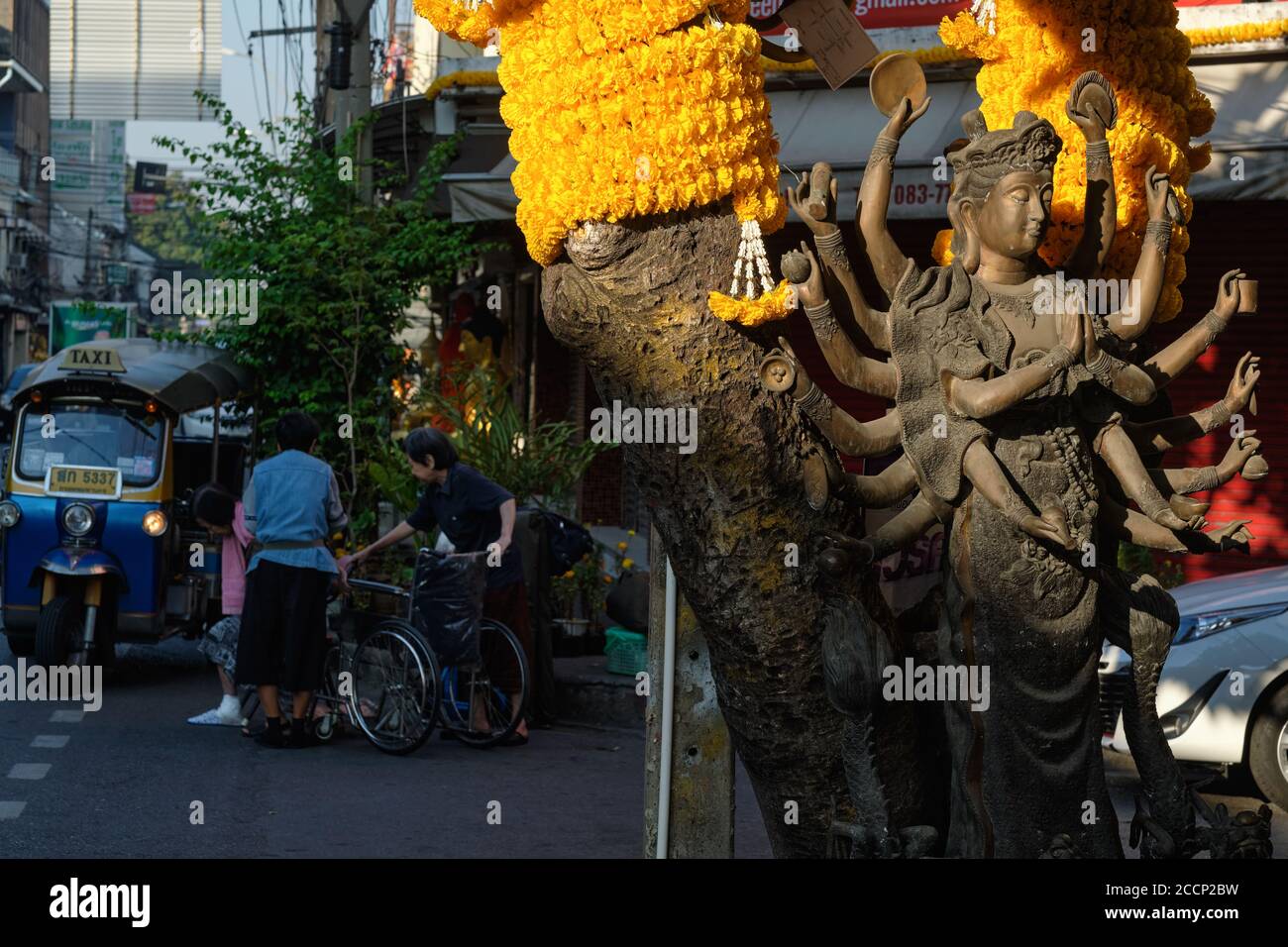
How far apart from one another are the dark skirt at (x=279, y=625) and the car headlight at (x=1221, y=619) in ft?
15.7

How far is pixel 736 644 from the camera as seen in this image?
159 inches

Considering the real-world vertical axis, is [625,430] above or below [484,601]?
above

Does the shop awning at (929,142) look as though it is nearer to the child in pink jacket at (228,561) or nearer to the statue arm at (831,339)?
the child in pink jacket at (228,561)

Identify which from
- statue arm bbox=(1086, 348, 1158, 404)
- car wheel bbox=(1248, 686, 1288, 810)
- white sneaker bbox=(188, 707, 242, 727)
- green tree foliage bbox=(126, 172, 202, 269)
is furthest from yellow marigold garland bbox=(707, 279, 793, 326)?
green tree foliage bbox=(126, 172, 202, 269)

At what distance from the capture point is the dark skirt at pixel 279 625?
9609mm

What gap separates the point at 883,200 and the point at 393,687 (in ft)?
20.1

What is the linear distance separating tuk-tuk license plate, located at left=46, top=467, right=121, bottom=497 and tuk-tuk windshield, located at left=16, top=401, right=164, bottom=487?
7cm

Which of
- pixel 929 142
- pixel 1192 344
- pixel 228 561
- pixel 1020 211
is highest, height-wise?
pixel 929 142

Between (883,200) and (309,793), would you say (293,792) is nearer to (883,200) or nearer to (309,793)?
(309,793)

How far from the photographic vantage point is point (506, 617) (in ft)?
33.0

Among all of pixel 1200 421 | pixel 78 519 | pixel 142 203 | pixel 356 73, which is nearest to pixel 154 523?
pixel 78 519
